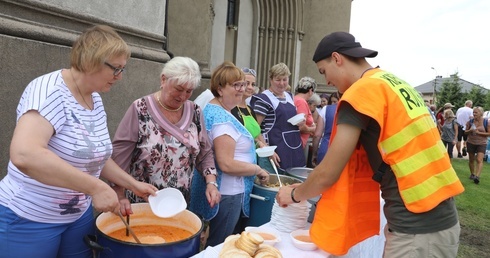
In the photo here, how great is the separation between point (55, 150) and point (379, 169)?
1295mm

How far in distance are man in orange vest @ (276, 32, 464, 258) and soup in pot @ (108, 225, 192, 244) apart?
2.04 feet

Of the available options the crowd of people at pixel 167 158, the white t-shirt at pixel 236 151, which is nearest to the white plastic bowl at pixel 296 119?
the white t-shirt at pixel 236 151

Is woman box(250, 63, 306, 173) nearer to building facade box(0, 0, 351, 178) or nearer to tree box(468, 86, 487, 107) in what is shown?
building facade box(0, 0, 351, 178)

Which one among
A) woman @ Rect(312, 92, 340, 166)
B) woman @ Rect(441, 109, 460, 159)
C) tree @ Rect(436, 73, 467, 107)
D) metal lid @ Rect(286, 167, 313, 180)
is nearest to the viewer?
metal lid @ Rect(286, 167, 313, 180)

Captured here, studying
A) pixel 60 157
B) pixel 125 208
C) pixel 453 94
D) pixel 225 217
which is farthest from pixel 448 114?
pixel 453 94

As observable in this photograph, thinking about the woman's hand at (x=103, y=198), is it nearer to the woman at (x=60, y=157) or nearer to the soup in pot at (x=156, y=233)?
the woman at (x=60, y=157)

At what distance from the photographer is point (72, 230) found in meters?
1.57

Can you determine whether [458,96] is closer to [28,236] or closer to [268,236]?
[268,236]

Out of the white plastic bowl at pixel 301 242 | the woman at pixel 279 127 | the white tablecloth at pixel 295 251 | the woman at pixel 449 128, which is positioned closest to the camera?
the white tablecloth at pixel 295 251

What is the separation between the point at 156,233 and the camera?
179 cm

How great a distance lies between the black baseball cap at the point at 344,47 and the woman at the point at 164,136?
0.72 metres

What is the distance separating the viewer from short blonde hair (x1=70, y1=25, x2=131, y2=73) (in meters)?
1.44

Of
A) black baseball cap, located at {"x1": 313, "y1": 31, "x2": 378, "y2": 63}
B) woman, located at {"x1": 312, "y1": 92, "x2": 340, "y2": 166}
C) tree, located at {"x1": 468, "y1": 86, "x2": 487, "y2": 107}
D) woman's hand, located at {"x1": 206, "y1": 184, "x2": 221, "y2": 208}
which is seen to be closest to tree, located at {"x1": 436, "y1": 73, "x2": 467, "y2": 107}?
tree, located at {"x1": 468, "y1": 86, "x2": 487, "y2": 107}

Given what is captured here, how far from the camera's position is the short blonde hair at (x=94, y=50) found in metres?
1.44
